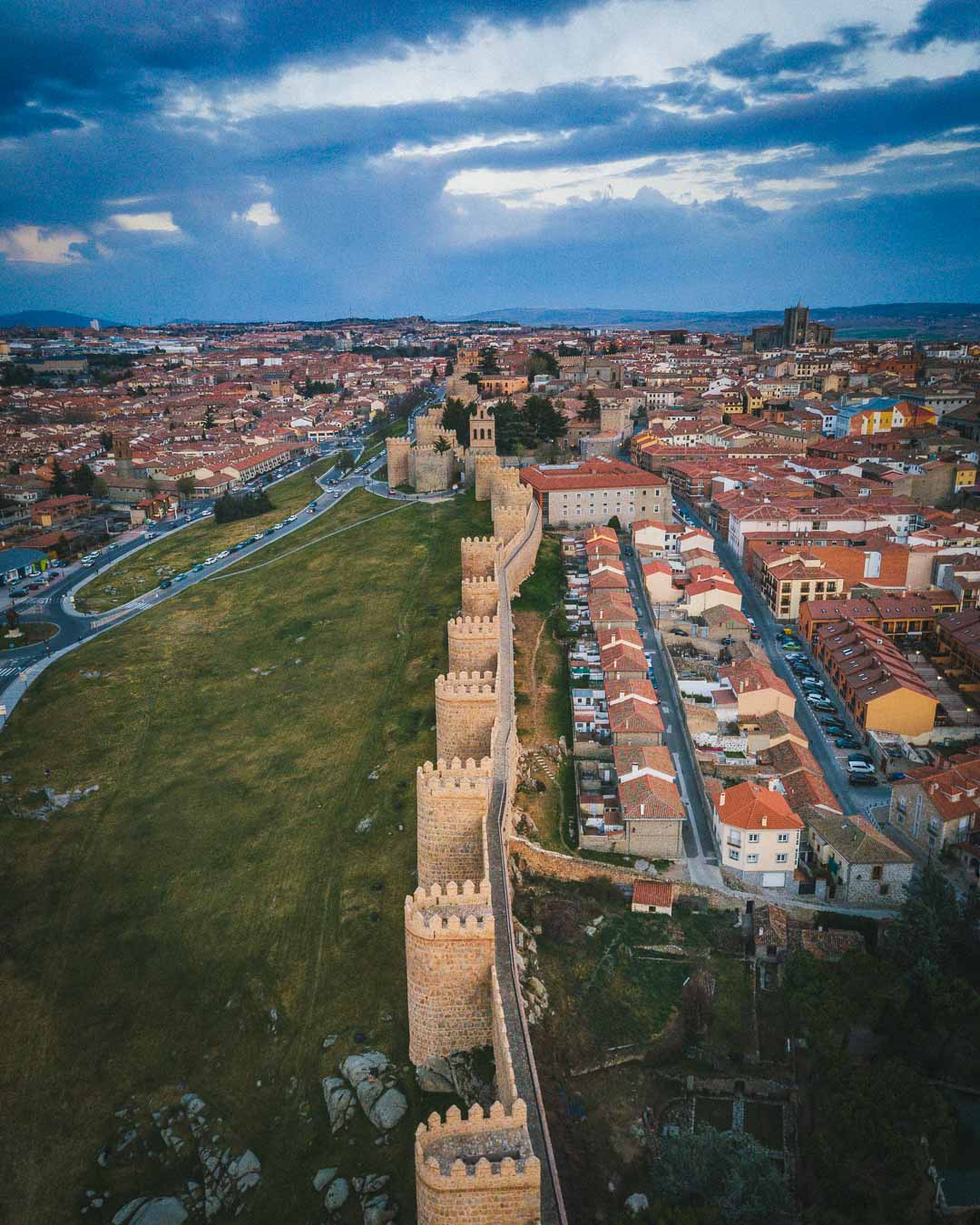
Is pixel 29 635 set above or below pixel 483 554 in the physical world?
below

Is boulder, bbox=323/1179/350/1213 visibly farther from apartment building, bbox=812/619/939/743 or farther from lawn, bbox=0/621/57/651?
lawn, bbox=0/621/57/651

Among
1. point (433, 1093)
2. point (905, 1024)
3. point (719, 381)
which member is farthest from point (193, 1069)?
point (719, 381)

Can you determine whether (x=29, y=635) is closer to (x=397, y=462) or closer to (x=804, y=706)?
(x=397, y=462)

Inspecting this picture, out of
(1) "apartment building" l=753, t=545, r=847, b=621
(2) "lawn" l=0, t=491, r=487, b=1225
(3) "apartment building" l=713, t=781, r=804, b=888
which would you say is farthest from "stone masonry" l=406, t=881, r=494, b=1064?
(1) "apartment building" l=753, t=545, r=847, b=621

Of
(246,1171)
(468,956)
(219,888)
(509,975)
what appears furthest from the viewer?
(219,888)

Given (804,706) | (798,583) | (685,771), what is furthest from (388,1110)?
(798,583)

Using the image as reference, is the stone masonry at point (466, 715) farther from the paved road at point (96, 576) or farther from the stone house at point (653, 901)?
the paved road at point (96, 576)

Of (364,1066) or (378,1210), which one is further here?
(364,1066)
